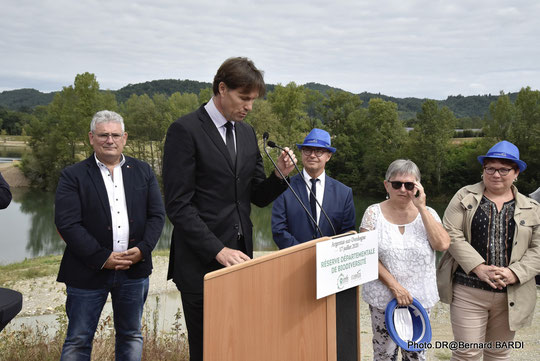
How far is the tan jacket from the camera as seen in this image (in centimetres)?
321

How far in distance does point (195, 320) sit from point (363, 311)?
357 inches

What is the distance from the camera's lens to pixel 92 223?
10.1 ft

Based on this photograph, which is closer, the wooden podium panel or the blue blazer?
the wooden podium panel

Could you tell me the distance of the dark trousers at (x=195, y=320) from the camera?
7.79 ft

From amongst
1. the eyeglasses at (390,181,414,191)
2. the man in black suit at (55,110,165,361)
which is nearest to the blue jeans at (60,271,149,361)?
the man in black suit at (55,110,165,361)

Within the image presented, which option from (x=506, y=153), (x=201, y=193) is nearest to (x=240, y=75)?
(x=201, y=193)

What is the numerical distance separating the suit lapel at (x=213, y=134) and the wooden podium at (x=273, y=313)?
697 millimetres

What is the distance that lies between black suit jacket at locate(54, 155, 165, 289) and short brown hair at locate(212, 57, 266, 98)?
1281 millimetres

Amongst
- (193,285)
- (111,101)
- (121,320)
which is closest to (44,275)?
(121,320)

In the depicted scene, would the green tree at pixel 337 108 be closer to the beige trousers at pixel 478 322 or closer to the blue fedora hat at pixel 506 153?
the blue fedora hat at pixel 506 153

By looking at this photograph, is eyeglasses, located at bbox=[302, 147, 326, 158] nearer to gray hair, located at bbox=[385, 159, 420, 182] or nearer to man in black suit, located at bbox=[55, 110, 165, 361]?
gray hair, located at bbox=[385, 159, 420, 182]

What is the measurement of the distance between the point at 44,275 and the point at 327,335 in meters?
15.5

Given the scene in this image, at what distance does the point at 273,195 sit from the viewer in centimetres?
260

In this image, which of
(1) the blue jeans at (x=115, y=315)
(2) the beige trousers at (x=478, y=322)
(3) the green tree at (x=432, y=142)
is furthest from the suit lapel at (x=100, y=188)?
(3) the green tree at (x=432, y=142)
